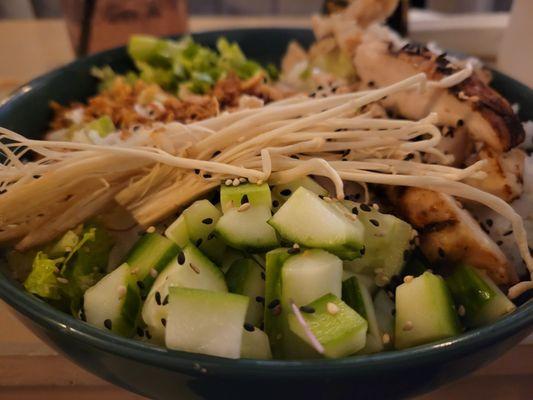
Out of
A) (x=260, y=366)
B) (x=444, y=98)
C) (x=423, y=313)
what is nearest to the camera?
(x=260, y=366)

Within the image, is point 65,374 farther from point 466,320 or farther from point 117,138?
point 466,320

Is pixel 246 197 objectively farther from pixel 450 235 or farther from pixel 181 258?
pixel 450 235

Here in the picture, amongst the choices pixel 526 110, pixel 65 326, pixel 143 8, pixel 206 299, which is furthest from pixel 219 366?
pixel 143 8

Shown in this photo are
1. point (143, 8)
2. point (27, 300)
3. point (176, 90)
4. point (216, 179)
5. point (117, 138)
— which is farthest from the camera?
point (143, 8)

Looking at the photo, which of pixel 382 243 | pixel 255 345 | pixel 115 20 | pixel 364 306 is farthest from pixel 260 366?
pixel 115 20

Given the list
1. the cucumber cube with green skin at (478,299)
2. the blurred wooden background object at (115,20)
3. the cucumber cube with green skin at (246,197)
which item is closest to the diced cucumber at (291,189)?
the cucumber cube with green skin at (246,197)

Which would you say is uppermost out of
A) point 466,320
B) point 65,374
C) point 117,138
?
point 117,138
